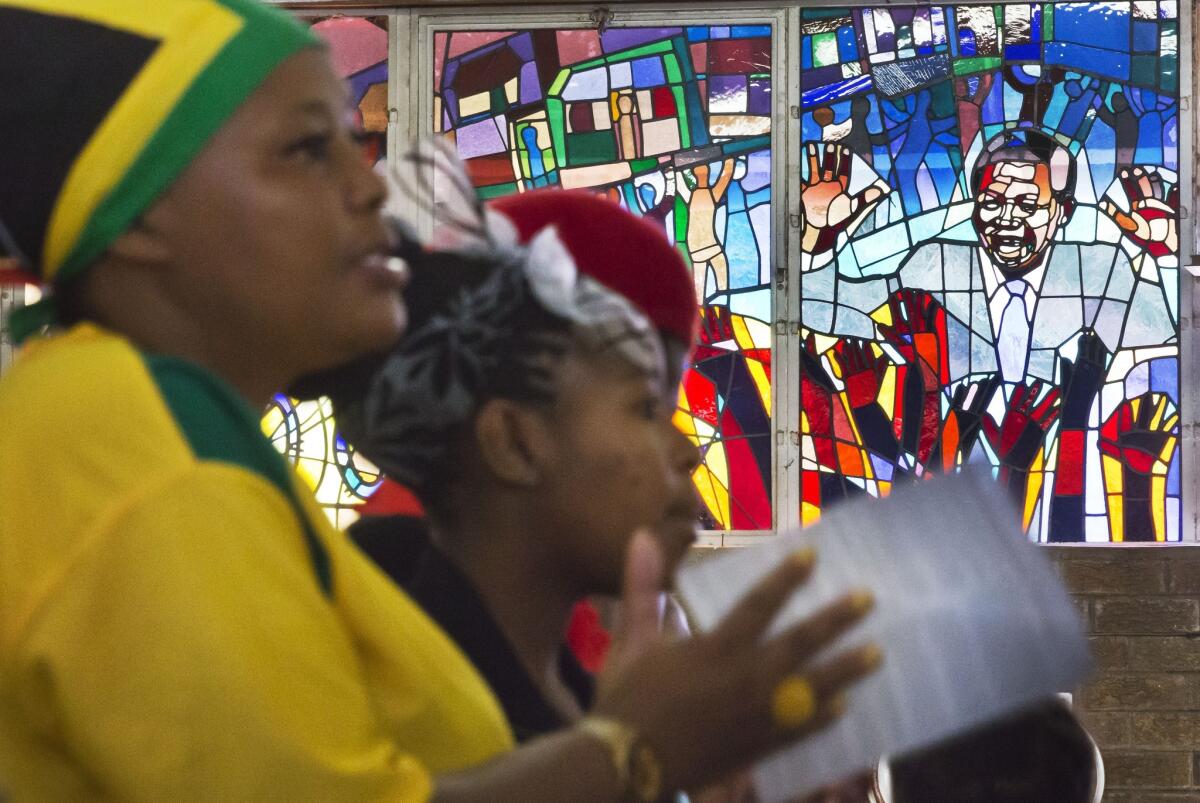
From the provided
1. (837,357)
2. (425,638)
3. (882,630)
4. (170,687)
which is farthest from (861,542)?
(837,357)

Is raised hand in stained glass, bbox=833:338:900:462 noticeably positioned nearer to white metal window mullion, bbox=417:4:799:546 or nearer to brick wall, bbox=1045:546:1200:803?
white metal window mullion, bbox=417:4:799:546

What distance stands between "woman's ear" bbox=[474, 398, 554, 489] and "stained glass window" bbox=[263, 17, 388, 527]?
407 centimetres

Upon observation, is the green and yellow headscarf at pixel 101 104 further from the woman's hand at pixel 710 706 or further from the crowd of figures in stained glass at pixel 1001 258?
the crowd of figures in stained glass at pixel 1001 258

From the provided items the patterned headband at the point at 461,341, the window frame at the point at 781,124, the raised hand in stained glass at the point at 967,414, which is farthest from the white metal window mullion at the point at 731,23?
the patterned headband at the point at 461,341

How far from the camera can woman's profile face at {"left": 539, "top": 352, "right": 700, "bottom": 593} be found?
35.2 inches

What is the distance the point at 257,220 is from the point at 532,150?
4.52 meters

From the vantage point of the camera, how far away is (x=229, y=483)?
0.61 metres

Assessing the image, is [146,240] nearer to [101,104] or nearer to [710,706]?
[101,104]

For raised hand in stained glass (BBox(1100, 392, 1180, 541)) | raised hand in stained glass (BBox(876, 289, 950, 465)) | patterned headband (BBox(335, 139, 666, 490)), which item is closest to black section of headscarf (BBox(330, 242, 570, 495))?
patterned headband (BBox(335, 139, 666, 490))

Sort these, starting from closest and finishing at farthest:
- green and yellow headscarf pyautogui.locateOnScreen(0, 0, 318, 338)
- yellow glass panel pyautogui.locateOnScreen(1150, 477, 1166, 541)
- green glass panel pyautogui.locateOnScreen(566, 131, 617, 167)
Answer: green and yellow headscarf pyautogui.locateOnScreen(0, 0, 318, 338) → yellow glass panel pyautogui.locateOnScreen(1150, 477, 1166, 541) → green glass panel pyautogui.locateOnScreen(566, 131, 617, 167)

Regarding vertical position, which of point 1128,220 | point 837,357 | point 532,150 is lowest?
point 837,357

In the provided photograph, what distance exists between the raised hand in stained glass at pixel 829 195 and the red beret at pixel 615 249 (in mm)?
4029

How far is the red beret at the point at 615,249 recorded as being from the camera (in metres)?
1.09

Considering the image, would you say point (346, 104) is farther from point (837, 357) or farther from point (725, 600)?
point (837, 357)
